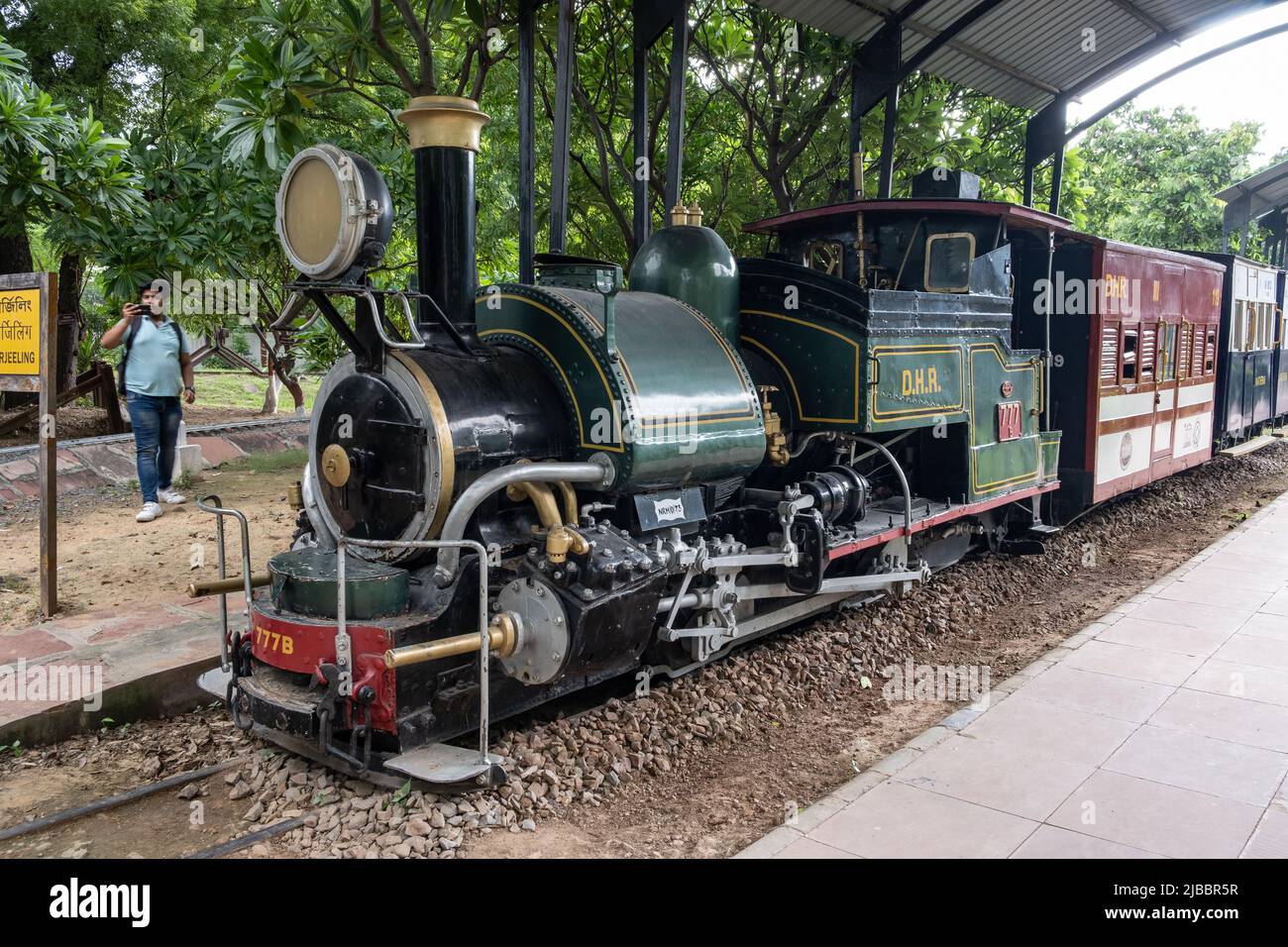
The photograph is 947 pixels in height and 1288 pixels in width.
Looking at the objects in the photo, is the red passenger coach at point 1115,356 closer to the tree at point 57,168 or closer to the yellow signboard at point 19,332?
the yellow signboard at point 19,332

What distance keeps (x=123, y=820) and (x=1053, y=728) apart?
161 inches

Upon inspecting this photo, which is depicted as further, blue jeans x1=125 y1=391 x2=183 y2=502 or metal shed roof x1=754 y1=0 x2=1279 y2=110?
metal shed roof x1=754 y1=0 x2=1279 y2=110

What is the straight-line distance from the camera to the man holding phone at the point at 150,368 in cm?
756

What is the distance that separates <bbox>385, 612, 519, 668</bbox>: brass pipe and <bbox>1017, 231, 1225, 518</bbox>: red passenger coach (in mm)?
5728

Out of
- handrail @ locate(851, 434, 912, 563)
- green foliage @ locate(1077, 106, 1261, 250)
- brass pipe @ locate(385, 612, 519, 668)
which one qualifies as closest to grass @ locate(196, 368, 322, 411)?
handrail @ locate(851, 434, 912, 563)

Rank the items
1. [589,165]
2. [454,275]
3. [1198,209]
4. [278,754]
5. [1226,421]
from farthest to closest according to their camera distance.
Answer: [1198,209] < [1226,421] < [589,165] < [454,275] < [278,754]

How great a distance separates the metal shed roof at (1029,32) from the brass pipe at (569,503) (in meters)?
5.63

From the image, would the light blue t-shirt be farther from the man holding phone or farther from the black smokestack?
the black smokestack

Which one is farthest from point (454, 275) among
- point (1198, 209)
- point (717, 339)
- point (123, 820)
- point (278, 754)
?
point (1198, 209)

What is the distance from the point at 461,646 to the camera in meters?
3.68

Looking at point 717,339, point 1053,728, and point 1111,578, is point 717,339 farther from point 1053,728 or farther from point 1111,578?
point 1111,578

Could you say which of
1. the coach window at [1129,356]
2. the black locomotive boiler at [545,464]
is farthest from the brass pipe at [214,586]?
the coach window at [1129,356]

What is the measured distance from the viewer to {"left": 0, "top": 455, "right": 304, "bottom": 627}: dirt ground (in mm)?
6285

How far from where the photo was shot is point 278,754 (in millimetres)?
4160
